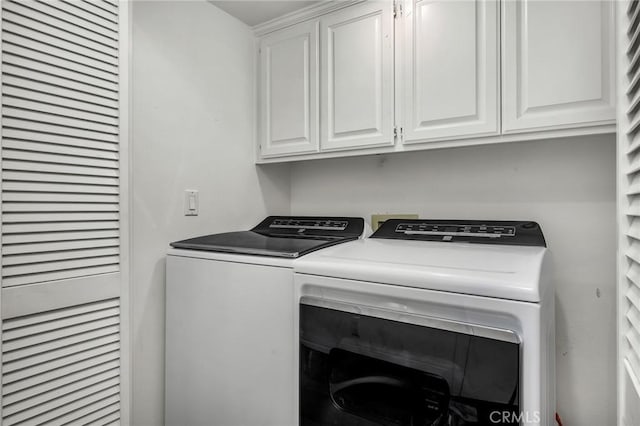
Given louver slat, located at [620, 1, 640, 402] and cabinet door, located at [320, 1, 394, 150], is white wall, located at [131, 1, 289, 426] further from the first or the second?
louver slat, located at [620, 1, 640, 402]

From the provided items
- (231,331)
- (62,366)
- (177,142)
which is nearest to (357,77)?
(177,142)

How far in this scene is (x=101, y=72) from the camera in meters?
1.23

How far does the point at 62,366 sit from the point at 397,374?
42.4 inches

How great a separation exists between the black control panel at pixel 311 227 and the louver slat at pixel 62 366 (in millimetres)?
791

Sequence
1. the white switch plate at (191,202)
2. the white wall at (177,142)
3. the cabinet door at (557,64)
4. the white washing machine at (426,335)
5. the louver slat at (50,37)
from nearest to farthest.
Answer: the white washing machine at (426,335), the louver slat at (50,37), the cabinet door at (557,64), the white wall at (177,142), the white switch plate at (191,202)

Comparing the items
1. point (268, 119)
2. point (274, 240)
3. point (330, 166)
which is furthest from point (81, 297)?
point (330, 166)

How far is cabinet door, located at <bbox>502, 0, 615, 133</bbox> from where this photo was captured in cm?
111

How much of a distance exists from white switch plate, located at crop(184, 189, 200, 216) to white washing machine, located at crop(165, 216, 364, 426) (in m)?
0.14

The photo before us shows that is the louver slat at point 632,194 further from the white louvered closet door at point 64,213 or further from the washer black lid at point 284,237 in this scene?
the white louvered closet door at point 64,213

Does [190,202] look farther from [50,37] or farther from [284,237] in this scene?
[50,37]

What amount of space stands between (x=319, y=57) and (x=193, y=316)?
4.31 ft

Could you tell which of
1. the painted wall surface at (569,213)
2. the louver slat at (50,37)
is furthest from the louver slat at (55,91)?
the painted wall surface at (569,213)

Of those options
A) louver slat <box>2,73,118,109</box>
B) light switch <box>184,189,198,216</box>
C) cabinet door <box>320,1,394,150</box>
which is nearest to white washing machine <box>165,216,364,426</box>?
light switch <box>184,189,198,216</box>

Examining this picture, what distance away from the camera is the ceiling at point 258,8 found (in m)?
1.65
